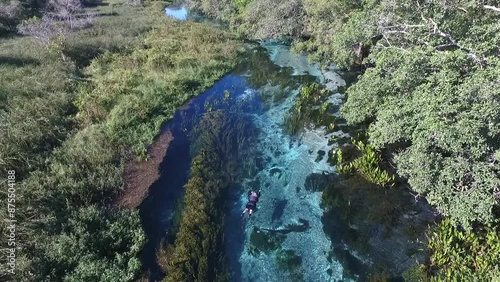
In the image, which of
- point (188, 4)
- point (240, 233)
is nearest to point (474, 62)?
point (240, 233)

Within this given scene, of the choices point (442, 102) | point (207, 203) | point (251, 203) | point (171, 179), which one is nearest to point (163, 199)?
point (171, 179)

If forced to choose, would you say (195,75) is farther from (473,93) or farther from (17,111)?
(473,93)

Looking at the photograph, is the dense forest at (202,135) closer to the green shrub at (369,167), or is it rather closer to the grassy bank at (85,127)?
the grassy bank at (85,127)

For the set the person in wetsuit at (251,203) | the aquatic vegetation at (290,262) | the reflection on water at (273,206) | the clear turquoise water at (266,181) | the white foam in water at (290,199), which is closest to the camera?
the aquatic vegetation at (290,262)

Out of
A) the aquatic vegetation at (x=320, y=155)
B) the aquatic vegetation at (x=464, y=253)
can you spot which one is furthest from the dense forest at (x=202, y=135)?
the aquatic vegetation at (x=320, y=155)

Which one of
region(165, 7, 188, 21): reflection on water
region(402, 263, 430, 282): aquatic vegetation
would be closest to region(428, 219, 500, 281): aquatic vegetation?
region(402, 263, 430, 282): aquatic vegetation

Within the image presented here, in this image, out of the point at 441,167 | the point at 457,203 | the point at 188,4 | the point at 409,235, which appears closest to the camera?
the point at 457,203
